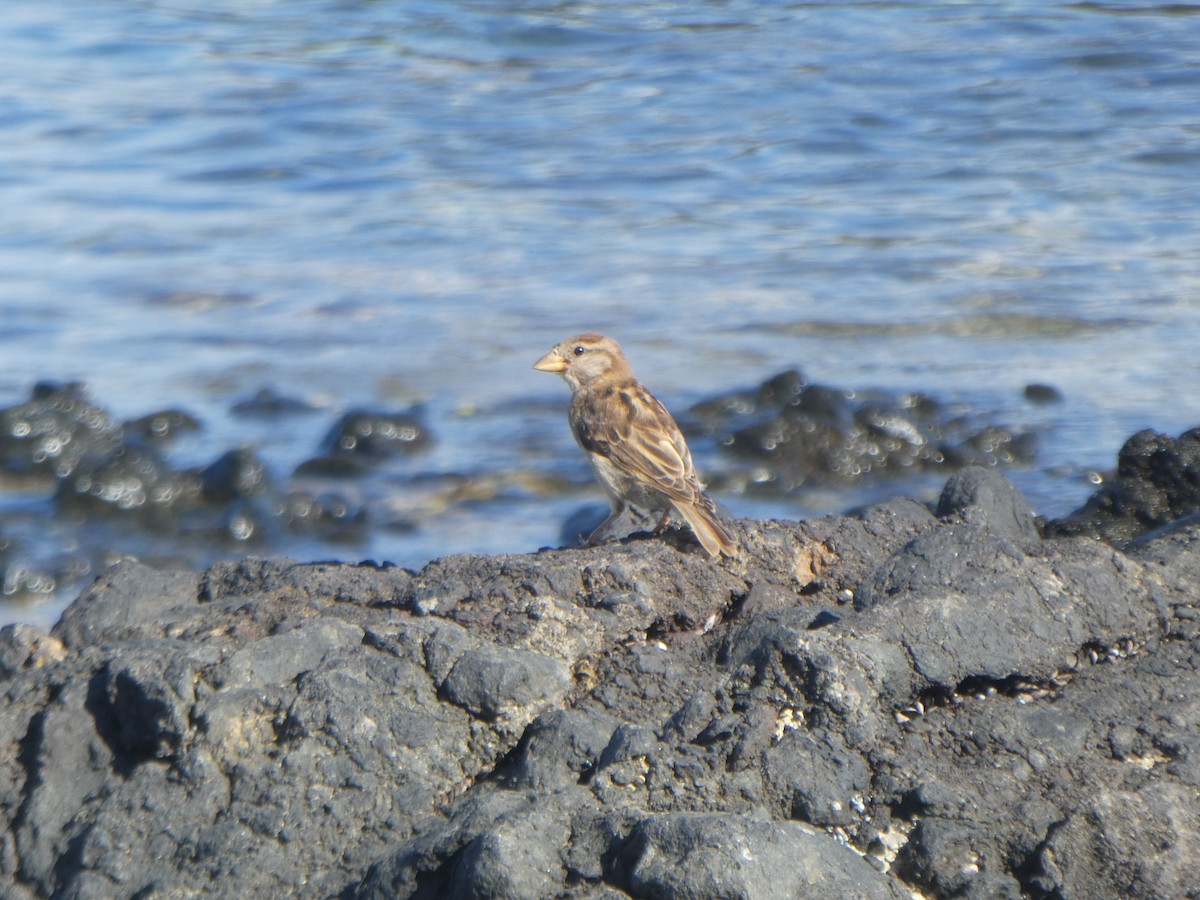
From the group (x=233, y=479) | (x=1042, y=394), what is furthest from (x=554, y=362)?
(x=1042, y=394)

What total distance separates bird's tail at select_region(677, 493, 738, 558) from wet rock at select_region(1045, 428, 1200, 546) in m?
1.85

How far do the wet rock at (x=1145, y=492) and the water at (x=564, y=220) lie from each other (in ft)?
5.58

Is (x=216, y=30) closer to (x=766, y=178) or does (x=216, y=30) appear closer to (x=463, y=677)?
(x=766, y=178)

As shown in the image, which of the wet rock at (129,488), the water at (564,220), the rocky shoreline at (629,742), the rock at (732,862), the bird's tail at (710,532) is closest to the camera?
the rock at (732,862)

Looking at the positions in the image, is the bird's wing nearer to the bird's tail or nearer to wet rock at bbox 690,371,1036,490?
the bird's tail

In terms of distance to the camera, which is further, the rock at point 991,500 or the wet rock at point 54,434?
the wet rock at point 54,434

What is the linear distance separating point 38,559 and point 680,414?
3.85 metres

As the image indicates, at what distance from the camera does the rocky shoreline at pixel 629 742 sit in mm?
2799

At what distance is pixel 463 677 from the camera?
129 inches

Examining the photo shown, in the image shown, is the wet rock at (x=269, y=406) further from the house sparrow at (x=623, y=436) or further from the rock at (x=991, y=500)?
the rock at (x=991, y=500)

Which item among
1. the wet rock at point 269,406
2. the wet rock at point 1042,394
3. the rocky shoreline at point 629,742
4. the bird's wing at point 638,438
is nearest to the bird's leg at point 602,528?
the bird's wing at point 638,438

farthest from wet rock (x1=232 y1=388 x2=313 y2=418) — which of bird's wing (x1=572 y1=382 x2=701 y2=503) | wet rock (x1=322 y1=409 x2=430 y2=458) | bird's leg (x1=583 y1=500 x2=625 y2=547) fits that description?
bird's leg (x1=583 y1=500 x2=625 y2=547)

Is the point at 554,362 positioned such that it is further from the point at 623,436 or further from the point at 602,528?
the point at 602,528

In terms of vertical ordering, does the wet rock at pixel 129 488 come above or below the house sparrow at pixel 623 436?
below
